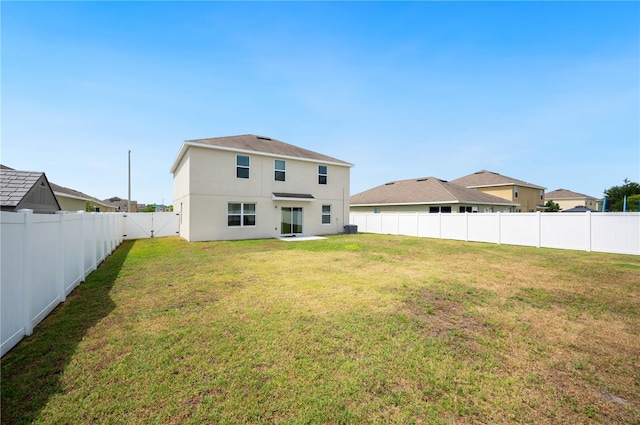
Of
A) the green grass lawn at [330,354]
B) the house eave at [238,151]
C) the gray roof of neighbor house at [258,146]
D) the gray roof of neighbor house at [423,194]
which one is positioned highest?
the gray roof of neighbor house at [258,146]

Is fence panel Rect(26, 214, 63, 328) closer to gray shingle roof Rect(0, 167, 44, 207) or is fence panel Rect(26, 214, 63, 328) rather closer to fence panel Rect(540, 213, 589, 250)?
gray shingle roof Rect(0, 167, 44, 207)

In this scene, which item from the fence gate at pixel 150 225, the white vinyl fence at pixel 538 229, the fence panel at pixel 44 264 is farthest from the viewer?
the fence gate at pixel 150 225

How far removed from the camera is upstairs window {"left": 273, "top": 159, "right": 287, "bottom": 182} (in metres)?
17.9

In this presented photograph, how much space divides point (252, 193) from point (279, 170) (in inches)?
103

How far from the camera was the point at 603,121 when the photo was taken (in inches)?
672

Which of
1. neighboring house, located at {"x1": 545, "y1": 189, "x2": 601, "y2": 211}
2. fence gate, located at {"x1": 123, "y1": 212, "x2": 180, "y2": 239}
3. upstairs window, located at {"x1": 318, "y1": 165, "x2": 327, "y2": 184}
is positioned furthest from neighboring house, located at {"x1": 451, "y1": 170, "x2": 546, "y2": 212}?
fence gate, located at {"x1": 123, "y1": 212, "x2": 180, "y2": 239}

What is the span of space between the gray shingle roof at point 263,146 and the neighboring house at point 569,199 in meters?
58.4

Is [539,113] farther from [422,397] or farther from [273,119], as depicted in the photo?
[422,397]

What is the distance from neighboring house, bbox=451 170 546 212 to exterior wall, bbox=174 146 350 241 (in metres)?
21.6

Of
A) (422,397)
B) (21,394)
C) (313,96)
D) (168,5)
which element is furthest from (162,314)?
(313,96)

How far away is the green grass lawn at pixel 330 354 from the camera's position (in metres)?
2.43

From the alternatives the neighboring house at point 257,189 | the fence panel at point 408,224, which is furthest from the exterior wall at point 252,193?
the fence panel at point 408,224

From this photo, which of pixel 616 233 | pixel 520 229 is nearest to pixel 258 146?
pixel 520 229

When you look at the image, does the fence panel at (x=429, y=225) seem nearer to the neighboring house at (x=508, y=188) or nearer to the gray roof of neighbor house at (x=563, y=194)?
the neighboring house at (x=508, y=188)
